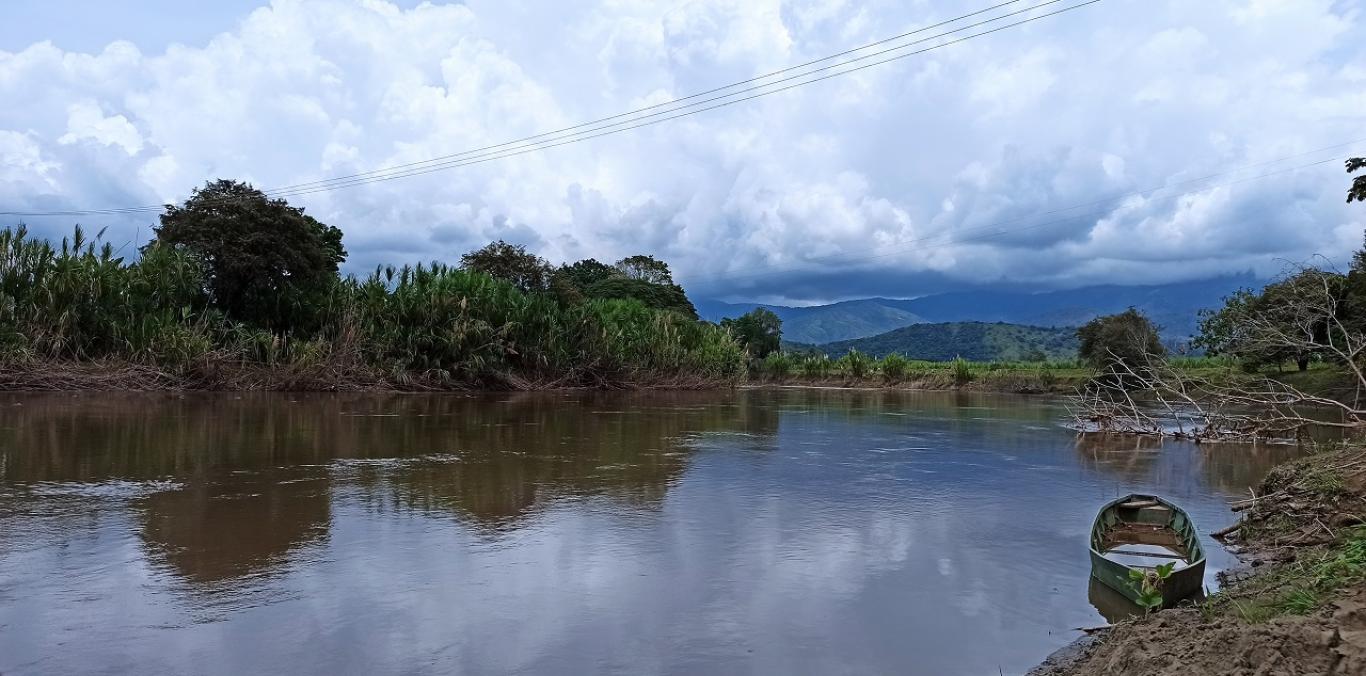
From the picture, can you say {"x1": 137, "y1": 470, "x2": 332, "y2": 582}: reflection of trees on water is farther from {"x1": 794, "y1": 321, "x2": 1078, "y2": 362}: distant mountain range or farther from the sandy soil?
{"x1": 794, "y1": 321, "x2": 1078, "y2": 362}: distant mountain range

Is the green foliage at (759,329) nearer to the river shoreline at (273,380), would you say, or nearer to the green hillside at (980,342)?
the river shoreline at (273,380)

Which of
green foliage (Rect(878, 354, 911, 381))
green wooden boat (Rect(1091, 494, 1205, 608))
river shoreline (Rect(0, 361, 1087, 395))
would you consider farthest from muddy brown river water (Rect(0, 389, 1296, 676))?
green foliage (Rect(878, 354, 911, 381))

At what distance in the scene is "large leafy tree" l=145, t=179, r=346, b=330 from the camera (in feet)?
73.3

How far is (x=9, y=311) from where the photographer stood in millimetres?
17594

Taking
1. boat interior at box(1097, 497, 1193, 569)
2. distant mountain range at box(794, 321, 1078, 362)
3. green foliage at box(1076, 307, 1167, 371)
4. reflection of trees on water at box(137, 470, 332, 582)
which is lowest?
boat interior at box(1097, 497, 1193, 569)

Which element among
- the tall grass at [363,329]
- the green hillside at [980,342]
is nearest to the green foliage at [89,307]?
the tall grass at [363,329]

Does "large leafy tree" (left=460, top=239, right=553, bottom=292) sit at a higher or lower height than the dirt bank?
higher

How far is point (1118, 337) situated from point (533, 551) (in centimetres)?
3471

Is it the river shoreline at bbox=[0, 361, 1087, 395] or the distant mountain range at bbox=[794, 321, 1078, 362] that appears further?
the distant mountain range at bbox=[794, 321, 1078, 362]

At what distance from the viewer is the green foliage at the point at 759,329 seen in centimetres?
5612

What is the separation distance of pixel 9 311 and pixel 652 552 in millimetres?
18377

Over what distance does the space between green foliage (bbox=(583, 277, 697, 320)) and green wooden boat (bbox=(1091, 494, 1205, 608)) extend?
1811 inches

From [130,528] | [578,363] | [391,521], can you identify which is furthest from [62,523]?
[578,363]

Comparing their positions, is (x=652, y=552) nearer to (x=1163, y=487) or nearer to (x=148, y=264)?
(x=1163, y=487)
